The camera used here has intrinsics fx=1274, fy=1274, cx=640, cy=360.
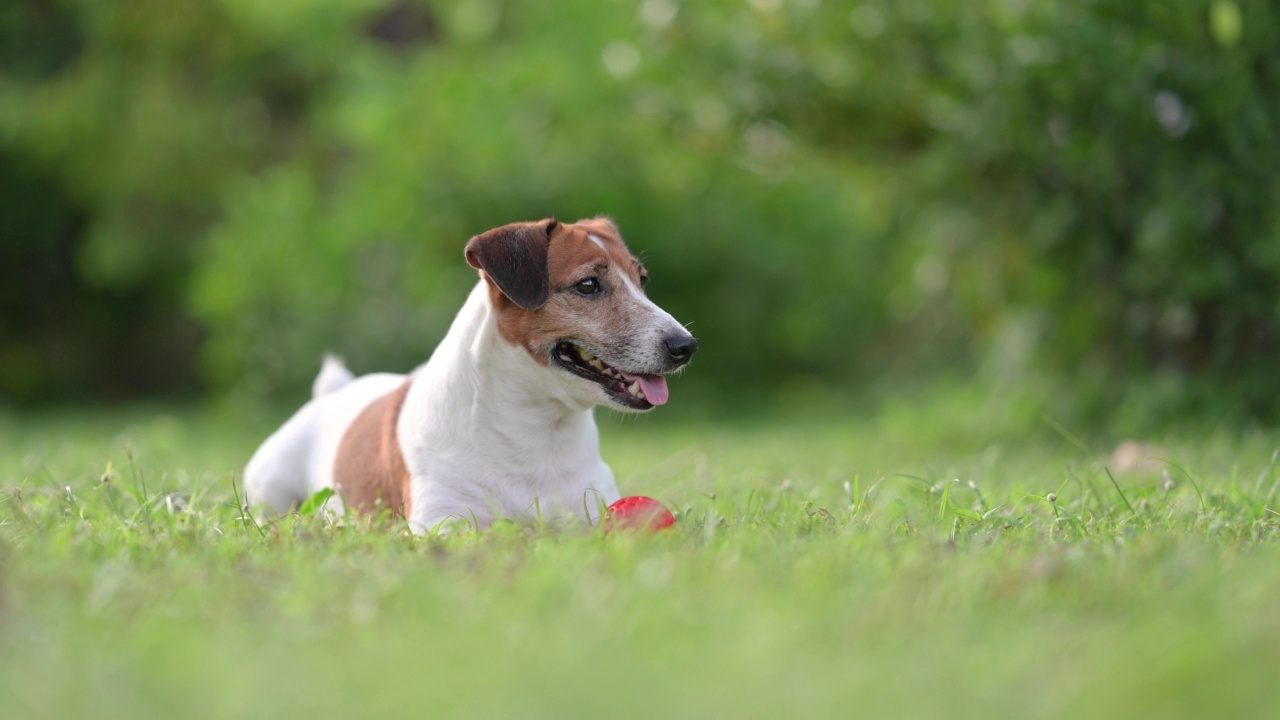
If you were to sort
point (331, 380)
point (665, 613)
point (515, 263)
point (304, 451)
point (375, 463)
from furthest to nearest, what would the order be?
1. point (331, 380)
2. point (304, 451)
3. point (375, 463)
4. point (515, 263)
5. point (665, 613)

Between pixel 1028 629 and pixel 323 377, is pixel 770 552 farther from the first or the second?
pixel 323 377

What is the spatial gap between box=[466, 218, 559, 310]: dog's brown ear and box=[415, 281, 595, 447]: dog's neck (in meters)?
0.16

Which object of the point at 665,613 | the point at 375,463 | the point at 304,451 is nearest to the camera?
the point at 665,613

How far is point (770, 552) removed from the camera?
3258 mm

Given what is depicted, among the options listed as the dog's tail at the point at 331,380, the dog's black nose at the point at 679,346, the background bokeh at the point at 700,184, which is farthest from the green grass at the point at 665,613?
the background bokeh at the point at 700,184

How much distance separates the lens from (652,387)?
14.5 feet

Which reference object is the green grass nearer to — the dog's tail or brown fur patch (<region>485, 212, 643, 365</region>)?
brown fur patch (<region>485, 212, 643, 365</region>)

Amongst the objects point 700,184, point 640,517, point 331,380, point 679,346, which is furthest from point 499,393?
point 700,184

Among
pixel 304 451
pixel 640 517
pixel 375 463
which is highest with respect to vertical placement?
pixel 640 517

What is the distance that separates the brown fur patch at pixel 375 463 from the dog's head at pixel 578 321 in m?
0.62

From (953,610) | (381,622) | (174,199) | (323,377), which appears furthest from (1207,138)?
(174,199)

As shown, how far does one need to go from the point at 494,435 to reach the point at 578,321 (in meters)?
0.48

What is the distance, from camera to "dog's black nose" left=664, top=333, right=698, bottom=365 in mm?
4383

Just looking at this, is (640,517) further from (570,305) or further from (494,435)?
(570,305)
